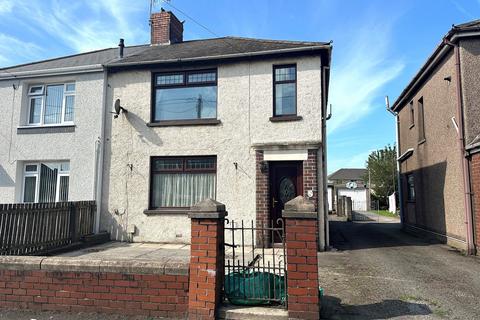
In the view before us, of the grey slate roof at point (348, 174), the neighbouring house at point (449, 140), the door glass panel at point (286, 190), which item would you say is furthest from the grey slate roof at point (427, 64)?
the grey slate roof at point (348, 174)

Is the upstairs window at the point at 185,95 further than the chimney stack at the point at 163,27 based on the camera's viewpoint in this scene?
No

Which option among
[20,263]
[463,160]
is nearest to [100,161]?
[20,263]

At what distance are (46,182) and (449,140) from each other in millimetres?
12281

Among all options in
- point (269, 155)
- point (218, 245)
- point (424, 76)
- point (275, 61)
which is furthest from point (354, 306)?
point (424, 76)

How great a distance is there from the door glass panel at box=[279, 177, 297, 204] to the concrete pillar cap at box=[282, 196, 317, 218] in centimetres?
546

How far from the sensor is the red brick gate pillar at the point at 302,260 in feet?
12.6

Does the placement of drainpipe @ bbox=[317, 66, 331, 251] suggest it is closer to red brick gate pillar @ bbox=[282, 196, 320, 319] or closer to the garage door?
red brick gate pillar @ bbox=[282, 196, 320, 319]

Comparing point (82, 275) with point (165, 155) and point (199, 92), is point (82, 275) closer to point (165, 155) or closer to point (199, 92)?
point (165, 155)

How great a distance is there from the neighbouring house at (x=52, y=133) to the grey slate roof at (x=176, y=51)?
0.74 m

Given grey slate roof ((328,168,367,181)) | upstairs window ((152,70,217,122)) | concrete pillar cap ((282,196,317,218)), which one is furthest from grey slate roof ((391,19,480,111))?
grey slate roof ((328,168,367,181))

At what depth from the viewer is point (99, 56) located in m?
12.9

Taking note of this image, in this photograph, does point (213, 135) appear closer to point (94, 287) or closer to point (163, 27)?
point (163, 27)

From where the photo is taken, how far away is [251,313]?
12.9 feet

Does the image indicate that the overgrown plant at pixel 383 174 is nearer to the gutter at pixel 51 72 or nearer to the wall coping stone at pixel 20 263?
the gutter at pixel 51 72
